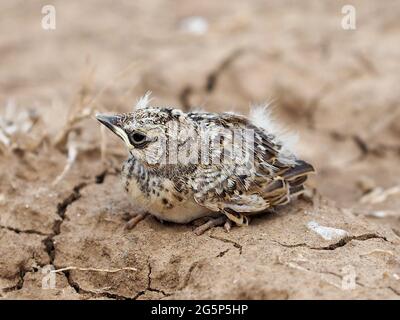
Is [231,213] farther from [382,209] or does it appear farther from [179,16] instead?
[179,16]

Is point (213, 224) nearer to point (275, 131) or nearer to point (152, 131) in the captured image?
point (152, 131)

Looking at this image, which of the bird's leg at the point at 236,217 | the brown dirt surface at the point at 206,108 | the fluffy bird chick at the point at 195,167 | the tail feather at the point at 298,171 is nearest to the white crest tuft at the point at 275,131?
the tail feather at the point at 298,171

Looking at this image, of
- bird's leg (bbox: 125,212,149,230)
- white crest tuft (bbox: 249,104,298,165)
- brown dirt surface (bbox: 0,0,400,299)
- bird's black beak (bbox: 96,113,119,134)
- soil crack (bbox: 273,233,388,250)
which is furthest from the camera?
white crest tuft (bbox: 249,104,298,165)

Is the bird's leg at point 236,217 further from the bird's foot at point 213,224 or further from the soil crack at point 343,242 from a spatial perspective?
the soil crack at point 343,242

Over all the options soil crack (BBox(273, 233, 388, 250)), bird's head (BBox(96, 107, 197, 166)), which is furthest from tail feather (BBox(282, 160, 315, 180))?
bird's head (BBox(96, 107, 197, 166))

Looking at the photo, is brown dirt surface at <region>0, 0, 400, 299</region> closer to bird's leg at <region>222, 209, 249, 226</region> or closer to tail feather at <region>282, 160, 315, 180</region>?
bird's leg at <region>222, 209, 249, 226</region>

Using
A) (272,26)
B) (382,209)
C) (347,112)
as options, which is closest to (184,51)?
(272,26)

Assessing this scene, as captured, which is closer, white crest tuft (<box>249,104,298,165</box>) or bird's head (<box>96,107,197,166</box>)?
bird's head (<box>96,107,197,166</box>)

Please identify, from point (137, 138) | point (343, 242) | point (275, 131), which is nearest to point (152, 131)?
point (137, 138)
